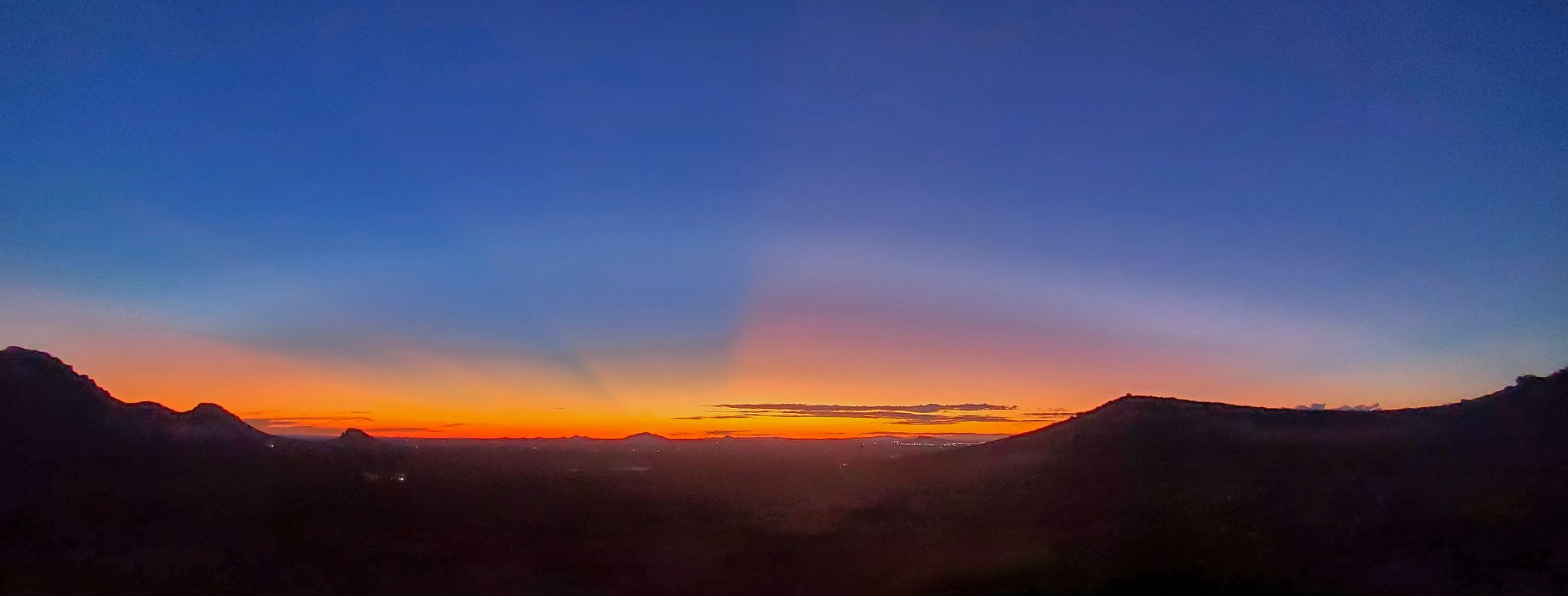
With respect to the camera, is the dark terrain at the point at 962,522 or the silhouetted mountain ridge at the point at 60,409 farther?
the silhouetted mountain ridge at the point at 60,409

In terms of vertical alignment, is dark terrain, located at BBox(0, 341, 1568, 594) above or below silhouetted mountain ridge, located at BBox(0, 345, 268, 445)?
below

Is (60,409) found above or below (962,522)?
above

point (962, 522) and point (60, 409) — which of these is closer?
point (962, 522)

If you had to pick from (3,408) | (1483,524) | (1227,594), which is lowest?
(1227,594)

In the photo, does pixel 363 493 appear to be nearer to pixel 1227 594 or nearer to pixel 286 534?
pixel 286 534

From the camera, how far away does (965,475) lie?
44.9 m

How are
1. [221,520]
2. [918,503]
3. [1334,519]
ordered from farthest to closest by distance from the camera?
[918,503], [221,520], [1334,519]

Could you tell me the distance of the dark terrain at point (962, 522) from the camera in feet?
89.7

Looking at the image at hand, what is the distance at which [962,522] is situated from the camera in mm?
36656

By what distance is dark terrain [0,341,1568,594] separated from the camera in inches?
1076

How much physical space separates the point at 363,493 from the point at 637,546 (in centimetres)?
2102

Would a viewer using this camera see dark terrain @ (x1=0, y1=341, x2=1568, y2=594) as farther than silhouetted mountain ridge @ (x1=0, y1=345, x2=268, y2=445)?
No

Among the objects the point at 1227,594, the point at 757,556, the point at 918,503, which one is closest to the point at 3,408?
the point at 757,556

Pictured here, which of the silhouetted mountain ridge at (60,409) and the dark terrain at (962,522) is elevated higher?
the silhouetted mountain ridge at (60,409)
